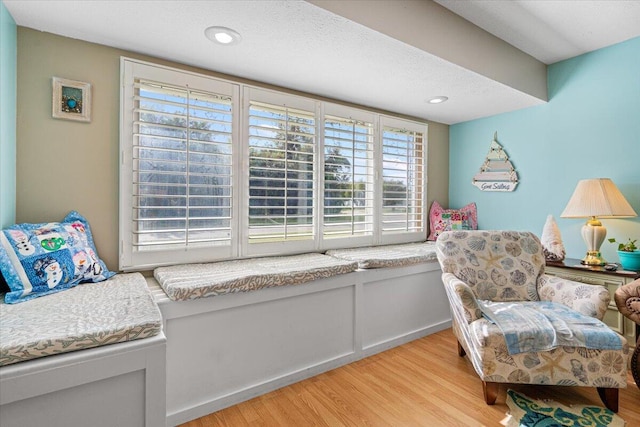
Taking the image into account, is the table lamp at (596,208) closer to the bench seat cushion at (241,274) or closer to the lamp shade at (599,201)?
the lamp shade at (599,201)

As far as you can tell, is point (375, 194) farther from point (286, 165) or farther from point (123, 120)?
point (123, 120)

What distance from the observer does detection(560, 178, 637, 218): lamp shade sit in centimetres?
220

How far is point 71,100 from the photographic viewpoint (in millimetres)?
1772

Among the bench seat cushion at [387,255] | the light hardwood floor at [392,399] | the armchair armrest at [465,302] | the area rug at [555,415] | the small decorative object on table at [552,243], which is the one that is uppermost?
the small decorative object on table at [552,243]

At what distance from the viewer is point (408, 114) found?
332 cm

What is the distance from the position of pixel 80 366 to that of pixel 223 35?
1.67 metres

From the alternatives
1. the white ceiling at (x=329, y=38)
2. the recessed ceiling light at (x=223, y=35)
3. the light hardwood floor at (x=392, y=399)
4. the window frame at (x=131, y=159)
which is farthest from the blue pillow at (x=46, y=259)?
the recessed ceiling light at (x=223, y=35)

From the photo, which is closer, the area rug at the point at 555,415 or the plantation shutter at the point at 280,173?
the area rug at the point at 555,415

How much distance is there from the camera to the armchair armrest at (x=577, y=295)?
182 cm

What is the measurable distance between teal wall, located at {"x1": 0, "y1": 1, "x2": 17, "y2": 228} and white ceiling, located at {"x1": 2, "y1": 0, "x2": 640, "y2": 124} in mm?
114

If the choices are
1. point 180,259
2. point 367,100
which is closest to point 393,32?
point 367,100

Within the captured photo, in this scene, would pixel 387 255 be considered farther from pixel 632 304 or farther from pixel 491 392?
pixel 632 304

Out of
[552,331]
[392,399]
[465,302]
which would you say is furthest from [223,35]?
[552,331]

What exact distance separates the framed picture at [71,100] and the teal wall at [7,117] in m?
0.17
